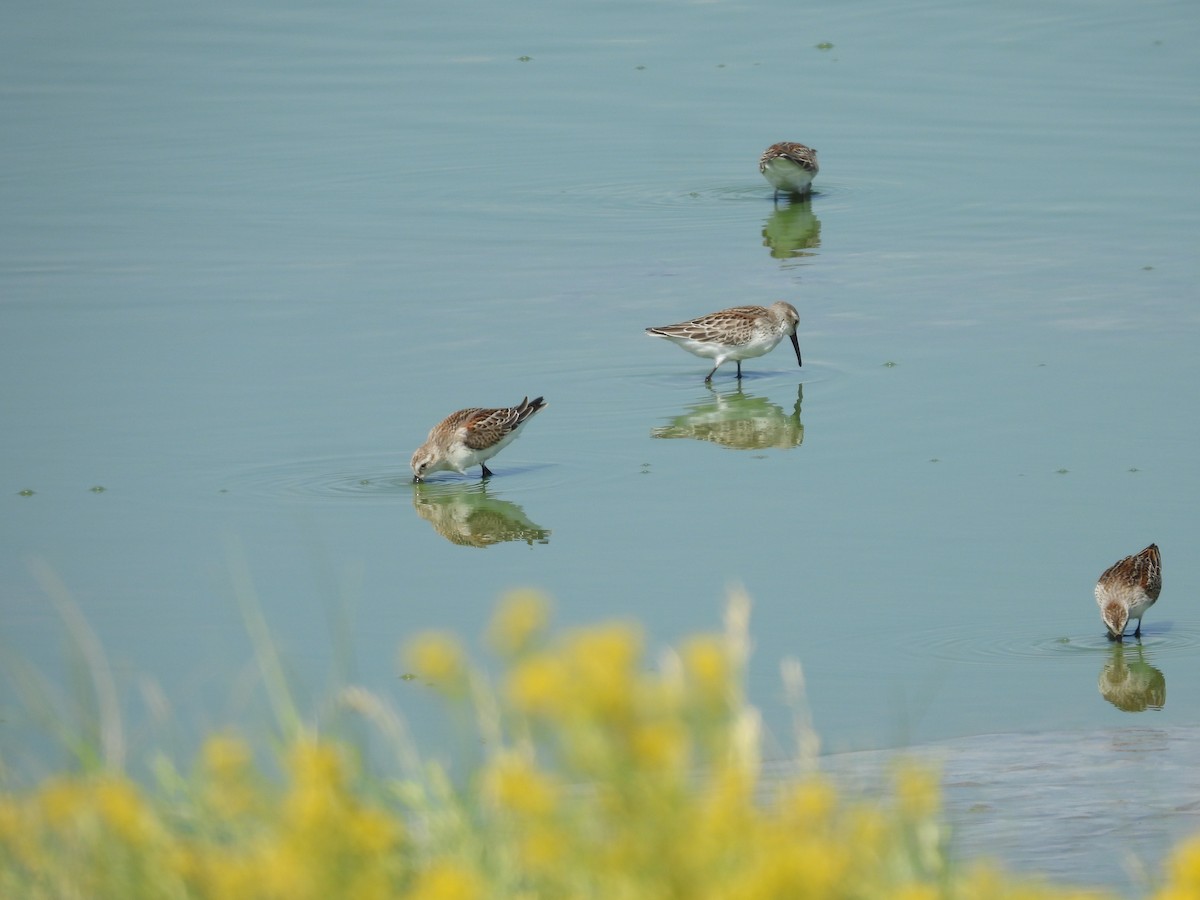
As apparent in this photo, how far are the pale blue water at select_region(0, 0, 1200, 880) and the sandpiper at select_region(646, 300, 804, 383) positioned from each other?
0.40m

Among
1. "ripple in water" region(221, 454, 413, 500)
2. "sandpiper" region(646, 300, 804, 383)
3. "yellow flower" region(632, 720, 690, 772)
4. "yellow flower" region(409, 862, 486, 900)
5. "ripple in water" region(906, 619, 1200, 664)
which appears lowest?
"ripple in water" region(906, 619, 1200, 664)

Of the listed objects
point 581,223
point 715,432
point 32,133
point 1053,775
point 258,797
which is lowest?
point 1053,775

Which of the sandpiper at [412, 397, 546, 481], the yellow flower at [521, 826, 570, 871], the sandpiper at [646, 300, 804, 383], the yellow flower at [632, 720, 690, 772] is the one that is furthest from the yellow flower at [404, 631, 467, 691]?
the sandpiper at [646, 300, 804, 383]

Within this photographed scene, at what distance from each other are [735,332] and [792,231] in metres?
5.28

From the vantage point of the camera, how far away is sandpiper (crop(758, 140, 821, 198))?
1978 centimetres

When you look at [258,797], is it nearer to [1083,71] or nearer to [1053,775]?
[1053,775]

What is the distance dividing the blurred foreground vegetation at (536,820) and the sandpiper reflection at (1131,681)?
14.7 feet

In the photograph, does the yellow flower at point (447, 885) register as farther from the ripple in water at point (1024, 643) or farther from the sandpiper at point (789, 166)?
the sandpiper at point (789, 166)

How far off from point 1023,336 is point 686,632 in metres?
6.72

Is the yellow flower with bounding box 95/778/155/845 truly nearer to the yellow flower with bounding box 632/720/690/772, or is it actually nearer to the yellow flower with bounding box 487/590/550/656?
the yellow flower with bounding box 487/590/550/656

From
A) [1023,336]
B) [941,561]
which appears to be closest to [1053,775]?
[941,561]

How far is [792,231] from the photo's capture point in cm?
1917

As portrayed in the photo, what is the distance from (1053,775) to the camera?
24.9 ft

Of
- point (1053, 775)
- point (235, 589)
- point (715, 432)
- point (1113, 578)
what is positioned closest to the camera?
point (1053, 775)
